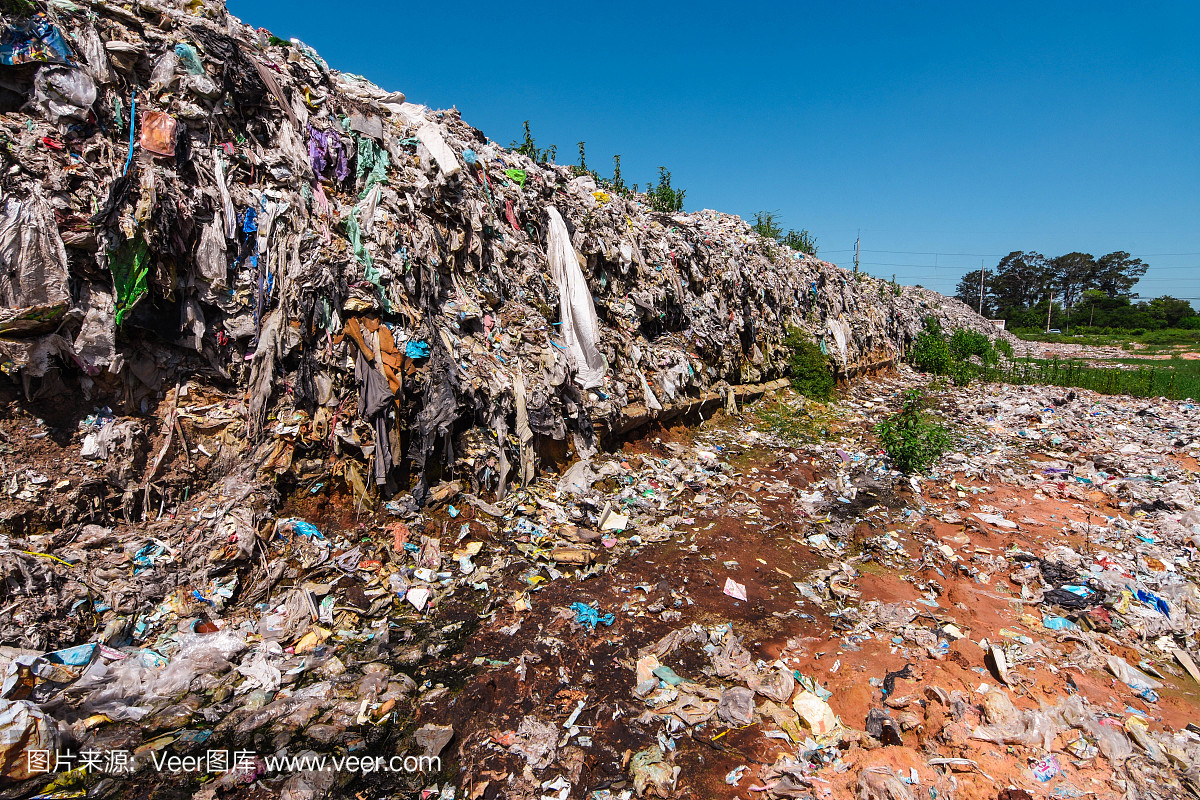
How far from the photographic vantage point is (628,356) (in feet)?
20.1

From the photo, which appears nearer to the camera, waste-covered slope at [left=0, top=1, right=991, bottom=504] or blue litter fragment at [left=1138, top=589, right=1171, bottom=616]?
waste-covered slope at [left=0, top=1, right=991, bottom=504]

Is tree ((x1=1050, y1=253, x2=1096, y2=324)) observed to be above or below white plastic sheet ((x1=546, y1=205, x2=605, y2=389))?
above

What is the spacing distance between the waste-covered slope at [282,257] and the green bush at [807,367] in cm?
450

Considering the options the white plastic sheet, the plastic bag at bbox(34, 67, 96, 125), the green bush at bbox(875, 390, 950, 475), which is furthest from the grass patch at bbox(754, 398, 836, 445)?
the plastic bag at bbox(34, 67, 96, 125)

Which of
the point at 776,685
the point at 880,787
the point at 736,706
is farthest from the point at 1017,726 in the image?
the point at 736,706

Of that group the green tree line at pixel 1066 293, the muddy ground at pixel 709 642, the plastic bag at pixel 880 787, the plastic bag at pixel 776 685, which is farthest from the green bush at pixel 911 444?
the green tree line at pixel 1066 293

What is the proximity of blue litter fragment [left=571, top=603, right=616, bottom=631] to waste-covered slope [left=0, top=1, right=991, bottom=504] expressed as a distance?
52.4 inches

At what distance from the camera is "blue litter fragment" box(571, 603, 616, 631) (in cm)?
308

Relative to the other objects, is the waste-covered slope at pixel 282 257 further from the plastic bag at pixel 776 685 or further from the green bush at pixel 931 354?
the green bush at pixel 931 354

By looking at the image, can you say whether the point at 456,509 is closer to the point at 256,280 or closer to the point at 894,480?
the point at 256,280

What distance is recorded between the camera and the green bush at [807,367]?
9219 mm

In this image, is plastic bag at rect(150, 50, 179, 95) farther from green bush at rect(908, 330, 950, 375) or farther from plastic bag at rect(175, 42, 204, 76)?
green bush at rect(908, 330, 950, 375)

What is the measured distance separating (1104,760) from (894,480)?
376cm

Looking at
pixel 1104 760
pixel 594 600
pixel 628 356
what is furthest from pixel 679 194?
pixel 1104 760
